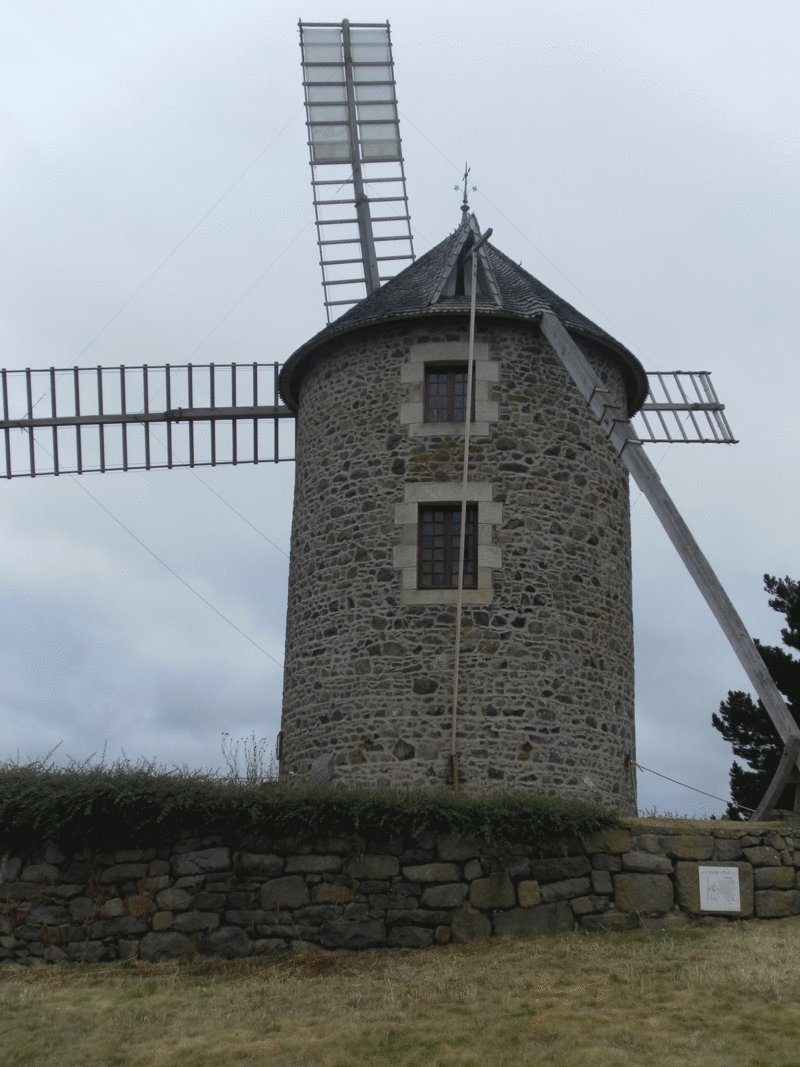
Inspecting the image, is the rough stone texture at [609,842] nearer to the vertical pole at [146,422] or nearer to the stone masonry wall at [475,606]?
the stone masonry wall at [475,606]

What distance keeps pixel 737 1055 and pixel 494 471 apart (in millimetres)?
9003

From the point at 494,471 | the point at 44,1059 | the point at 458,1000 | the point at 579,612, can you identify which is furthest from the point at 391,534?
the point at 44,1059

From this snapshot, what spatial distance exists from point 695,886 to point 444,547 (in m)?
5.56

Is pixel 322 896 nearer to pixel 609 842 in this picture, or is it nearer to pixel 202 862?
pixel 202 862

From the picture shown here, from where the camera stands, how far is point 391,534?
16938 mm

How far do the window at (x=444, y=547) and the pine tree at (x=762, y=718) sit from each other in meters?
5.38

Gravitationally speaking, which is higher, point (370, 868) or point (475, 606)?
point (475, 606)

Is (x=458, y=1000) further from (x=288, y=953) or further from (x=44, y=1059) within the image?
(x=44, y=1059)

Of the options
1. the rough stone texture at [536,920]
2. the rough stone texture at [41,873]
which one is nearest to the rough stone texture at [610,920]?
the rough stone texture at [536,920]

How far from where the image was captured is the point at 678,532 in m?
15.9

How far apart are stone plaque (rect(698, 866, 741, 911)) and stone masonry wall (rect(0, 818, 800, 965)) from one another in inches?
2.7

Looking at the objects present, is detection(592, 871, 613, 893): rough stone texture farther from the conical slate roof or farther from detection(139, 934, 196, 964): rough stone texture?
the conical slate roof

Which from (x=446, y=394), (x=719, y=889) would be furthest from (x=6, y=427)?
(x=719, y=889)

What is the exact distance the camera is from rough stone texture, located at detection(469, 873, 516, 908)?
42.5 ft
